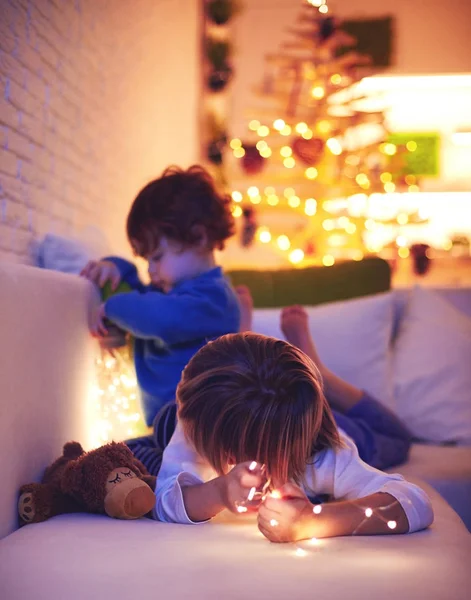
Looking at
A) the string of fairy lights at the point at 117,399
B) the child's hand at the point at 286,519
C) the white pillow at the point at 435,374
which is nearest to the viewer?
the child's hand at the point at 286,519

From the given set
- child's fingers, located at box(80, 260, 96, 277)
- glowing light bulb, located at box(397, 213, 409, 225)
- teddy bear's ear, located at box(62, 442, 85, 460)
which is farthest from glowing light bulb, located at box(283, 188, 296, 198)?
teddy bear's ear, located at box(62, 442, 85, 460)

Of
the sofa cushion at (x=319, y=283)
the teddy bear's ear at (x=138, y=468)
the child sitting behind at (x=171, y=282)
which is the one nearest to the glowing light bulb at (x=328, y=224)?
the sofa cushion at (x=319, y=283)

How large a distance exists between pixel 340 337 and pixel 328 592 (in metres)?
1.37

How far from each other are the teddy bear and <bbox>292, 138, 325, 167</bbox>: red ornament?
343 centimetres

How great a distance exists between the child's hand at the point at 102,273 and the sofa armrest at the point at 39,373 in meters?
0.10

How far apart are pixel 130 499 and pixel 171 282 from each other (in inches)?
31.1

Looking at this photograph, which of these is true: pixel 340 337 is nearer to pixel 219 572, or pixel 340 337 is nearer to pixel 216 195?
pixel 216 195

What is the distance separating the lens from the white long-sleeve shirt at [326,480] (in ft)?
3.68

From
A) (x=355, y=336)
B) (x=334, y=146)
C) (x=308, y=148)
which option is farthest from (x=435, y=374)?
(x=334, y=146)

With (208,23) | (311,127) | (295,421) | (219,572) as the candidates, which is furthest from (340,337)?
(208,23)

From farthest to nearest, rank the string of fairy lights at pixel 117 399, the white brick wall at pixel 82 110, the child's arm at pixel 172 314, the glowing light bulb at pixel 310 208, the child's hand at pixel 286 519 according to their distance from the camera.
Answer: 1. the glowing light bulb at pixel 310 208
2. the white brick wall at pixel 82 110
3. the string of fairy lights at pixel 117 399
4. the child's arm at pixel 172 314
5. the child's hand at pixel 286 519

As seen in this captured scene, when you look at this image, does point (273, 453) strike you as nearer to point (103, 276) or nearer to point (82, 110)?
point (103, 276)

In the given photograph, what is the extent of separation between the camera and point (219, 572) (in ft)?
2.93

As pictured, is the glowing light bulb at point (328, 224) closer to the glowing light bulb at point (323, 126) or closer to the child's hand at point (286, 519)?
the glowing light bulb at point (323, 126)
